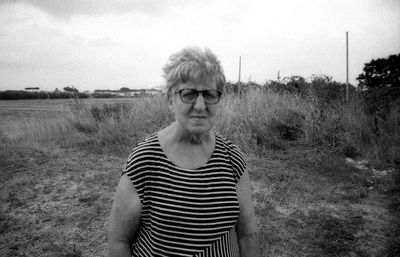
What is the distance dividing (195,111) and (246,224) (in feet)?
2.48

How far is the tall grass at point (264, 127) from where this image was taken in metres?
6.60

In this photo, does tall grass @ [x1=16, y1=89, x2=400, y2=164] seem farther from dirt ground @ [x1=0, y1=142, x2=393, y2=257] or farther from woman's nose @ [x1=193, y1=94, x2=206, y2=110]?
woman's nose @ [x1=193, y1=94, x2=206, y2=110]

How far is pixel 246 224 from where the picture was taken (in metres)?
1.70

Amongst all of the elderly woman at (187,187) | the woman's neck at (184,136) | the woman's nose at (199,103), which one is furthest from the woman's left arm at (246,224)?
the woman's nose at (199,103)

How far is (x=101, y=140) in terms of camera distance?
7711mm

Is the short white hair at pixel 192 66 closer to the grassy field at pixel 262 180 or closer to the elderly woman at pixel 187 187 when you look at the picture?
the elderly woman at pixel 187 187

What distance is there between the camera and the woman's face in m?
1.66

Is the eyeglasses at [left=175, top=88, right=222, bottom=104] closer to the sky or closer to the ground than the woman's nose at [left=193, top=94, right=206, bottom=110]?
closer to the sky

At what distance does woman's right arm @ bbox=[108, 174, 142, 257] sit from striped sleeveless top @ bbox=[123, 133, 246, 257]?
36 millimetres

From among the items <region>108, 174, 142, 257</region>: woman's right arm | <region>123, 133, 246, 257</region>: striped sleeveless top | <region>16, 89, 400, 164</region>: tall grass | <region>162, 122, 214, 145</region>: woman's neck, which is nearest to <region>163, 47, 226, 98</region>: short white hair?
<region>162, 122, 214, 145</region>: woman's neck

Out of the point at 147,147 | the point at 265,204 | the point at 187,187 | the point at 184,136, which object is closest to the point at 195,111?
the point at 184,136

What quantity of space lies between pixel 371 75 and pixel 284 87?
17886 mm

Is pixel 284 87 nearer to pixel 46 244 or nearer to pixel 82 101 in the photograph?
pixel 82 101

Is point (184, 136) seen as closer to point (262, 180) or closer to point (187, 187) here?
point (187, 187)
